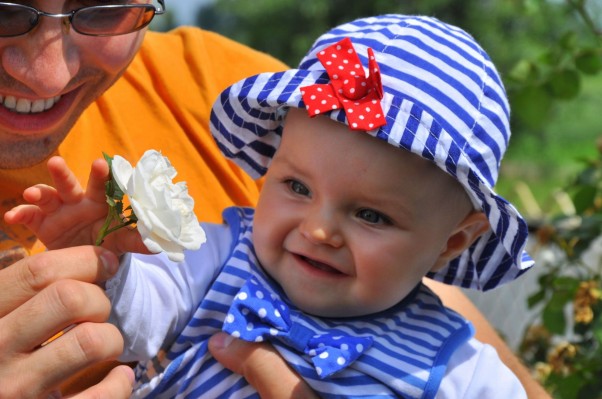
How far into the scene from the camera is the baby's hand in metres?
1.58

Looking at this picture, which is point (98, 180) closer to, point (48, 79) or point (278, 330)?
point (48, 79)

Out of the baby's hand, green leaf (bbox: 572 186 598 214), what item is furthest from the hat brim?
green leaf (bbox: 572 186 598 214)

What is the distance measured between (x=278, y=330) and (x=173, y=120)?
734mm

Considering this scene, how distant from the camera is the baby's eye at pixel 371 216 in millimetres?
1933

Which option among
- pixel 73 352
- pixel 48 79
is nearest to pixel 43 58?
pixel 48 79

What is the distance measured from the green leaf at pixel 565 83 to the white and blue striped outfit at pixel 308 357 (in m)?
1.40

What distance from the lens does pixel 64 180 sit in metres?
1.58

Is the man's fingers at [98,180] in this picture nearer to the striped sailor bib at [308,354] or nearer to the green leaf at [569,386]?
the striped sailor bib at [308,354]

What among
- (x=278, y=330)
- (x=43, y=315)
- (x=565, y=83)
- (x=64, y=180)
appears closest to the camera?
(x=43, y=315)

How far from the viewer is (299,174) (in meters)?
1.93

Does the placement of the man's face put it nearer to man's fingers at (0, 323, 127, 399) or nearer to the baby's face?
the baby's face

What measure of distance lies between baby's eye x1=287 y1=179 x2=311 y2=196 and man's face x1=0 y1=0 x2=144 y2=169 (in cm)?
49

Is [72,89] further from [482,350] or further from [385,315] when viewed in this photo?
[482,350]

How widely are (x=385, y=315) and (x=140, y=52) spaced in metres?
1.01
